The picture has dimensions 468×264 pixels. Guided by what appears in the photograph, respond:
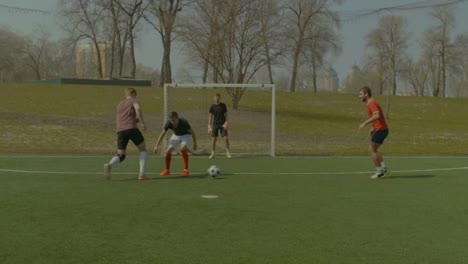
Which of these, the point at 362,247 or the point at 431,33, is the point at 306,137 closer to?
the point at 362,247

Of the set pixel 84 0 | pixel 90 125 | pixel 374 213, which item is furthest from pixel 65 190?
pixel 84 0

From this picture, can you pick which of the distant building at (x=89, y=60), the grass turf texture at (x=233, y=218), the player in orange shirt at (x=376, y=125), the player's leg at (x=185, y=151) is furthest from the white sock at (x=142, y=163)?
the distant building at (x=89, y=60)

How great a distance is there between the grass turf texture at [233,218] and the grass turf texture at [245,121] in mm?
8984

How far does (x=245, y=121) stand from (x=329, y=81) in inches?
2077

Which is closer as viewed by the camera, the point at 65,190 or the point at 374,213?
the point at 374,213

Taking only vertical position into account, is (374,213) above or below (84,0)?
below

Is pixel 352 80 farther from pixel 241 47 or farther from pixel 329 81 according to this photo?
pixel 241 47

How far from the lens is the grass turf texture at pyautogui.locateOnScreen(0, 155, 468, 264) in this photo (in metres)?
5.43

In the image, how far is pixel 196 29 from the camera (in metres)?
34.1

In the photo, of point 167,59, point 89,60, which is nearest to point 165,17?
point 167,59

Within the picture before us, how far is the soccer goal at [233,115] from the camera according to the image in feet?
61.0

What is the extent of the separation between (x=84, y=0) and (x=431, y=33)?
4057cm

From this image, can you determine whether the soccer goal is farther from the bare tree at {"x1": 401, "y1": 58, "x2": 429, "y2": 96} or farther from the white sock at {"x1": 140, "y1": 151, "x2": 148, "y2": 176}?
the bare tree at {"x1": 401, "y1": 58, "x2": 429, "y2": 96}

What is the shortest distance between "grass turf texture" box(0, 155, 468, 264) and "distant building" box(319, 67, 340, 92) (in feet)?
166
